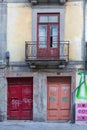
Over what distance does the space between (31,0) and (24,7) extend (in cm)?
60

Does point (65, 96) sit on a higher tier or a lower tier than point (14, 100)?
higher

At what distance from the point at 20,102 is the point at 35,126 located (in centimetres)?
235

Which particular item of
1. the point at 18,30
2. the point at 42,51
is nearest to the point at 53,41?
the point at 42,51

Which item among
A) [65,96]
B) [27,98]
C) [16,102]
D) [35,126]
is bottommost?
[35,126]

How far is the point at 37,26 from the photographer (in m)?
22.3

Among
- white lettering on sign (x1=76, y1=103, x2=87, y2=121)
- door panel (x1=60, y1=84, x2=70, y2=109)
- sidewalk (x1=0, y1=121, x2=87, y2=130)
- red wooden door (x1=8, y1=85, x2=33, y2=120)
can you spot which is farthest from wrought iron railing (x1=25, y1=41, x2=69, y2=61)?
sidewalk (x1=0, y1=121, x2=87, y2=130)

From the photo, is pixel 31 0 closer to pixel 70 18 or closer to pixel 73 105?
pixel 70 18

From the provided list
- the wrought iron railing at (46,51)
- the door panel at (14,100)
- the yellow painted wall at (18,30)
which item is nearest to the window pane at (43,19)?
the yellow painted wall at (18,30)

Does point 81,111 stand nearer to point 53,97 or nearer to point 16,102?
point 53,97

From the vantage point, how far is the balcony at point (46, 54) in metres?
21.7

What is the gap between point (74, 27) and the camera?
22219mm

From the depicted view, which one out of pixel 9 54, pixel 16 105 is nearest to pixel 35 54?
pixel 9 54

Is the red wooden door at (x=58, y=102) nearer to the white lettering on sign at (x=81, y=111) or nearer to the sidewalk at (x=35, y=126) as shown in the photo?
the white lettering on sign at (x=81, y=111)

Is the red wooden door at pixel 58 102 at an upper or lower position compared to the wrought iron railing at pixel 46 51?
lower
